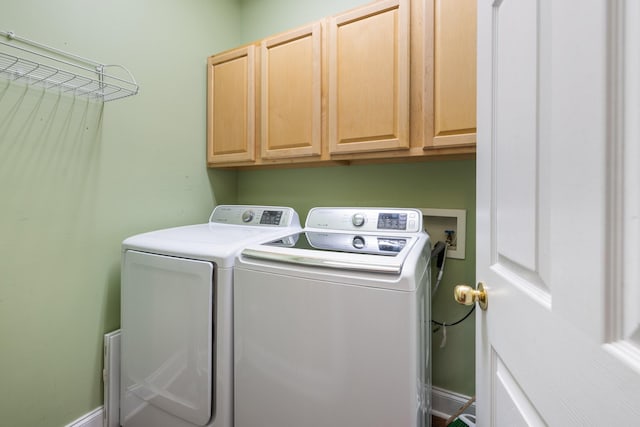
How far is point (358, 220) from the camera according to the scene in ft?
5.07

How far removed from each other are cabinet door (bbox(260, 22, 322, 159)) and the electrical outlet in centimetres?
72

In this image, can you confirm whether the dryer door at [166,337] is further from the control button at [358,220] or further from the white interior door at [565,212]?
the white interior door at [565,212]

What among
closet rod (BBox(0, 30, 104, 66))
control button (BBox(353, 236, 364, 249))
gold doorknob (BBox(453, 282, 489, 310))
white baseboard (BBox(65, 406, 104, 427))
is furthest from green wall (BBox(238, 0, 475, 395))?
white baseboard (BBox(65, 406, 104, 427))

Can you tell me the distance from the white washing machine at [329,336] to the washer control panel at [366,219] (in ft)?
0.87

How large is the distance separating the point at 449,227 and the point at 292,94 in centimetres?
113

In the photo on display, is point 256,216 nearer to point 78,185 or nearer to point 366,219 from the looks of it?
point 366,219

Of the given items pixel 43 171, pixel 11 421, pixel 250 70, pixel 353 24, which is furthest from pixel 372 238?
pixel 11 421

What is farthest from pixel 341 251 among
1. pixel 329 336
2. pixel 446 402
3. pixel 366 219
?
pixel 446 402

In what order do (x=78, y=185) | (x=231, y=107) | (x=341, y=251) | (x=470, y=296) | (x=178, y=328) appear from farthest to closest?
(x=231, y=107), (x=78, y=185), (x=178, y=328), (x=341, y=251), (x=470, y=296)

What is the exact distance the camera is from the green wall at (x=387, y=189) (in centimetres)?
154

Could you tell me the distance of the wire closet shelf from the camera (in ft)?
3.77

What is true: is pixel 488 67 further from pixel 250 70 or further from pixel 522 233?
pixel 250 70

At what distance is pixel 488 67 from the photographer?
0.68 m

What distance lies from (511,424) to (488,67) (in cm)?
76
